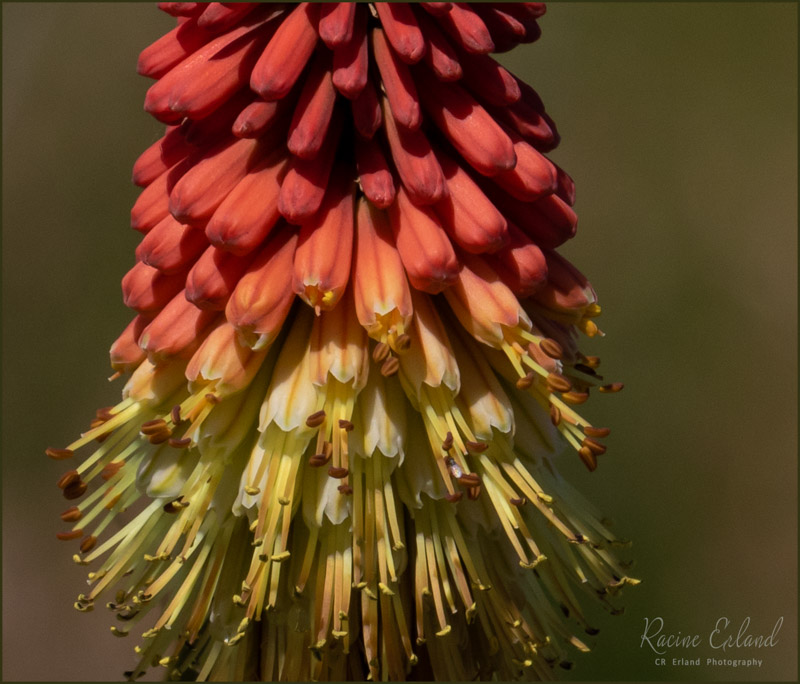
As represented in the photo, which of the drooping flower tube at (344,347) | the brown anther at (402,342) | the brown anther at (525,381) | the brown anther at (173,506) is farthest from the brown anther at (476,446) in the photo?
the brown anther at (173,506)

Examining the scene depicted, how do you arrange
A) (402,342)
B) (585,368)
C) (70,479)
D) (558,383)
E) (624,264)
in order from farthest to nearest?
(624,264) < (585,368) < (70,479) < (558,383) < (402,342)

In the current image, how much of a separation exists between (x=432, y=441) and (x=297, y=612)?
49 cm

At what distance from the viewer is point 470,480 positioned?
1.77 meters

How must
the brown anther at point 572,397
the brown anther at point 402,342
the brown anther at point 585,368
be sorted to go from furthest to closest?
the brown anther at point 585,368, the brown anther at point 572,397, the brown anther at point 402,342

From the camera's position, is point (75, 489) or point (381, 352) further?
point (75, 489)

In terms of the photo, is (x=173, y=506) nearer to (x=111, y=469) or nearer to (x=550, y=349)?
(x=111, y=469)

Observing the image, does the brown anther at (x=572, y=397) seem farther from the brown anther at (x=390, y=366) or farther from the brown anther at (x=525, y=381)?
the brown anther at (x=390, y=366)

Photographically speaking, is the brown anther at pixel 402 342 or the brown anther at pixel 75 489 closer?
the brown anther at pixel 402 342

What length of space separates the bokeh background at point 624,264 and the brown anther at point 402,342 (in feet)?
9.23

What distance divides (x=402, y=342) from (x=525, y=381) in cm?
27

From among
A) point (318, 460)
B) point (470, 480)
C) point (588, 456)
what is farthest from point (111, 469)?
point (588, 456)

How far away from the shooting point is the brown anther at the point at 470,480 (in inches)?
69.7

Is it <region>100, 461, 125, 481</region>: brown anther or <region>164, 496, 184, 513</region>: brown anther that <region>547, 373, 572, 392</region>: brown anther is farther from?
<region>100, 461, 125, 481</region>: brown anther

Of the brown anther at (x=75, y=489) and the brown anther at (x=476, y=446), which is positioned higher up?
the brown anther at (x=75, y=489)
